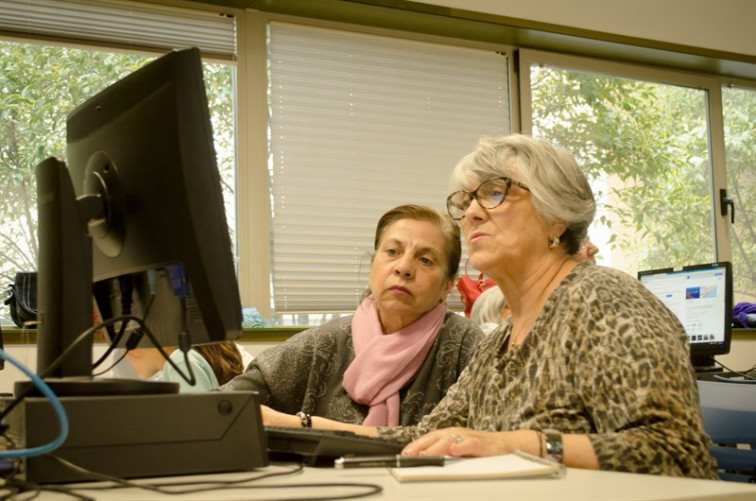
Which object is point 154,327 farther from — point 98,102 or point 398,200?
point 398,200

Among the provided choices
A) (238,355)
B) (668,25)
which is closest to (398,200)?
(238,355)

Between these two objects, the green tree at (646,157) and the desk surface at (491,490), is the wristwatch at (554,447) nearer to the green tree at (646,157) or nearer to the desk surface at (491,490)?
the desk surface at (491,490)

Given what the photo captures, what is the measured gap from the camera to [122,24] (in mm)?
3738

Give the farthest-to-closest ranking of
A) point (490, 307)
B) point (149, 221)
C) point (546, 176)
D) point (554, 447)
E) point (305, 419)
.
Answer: point (490, 307)
point (305, 419)
point (546, 176)
point (554, 447)
point (149, 221)

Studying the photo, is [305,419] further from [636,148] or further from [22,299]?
[636,148]

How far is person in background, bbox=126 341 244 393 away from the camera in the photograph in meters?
2.15

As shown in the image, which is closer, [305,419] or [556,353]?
[556,353]

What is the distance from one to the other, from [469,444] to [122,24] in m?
3.13

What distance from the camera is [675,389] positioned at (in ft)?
4.27

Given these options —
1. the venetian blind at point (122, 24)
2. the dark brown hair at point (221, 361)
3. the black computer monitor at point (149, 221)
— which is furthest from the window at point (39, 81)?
the black computer monitor at point (149, 221)

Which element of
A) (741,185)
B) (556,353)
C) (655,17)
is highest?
(655,17)

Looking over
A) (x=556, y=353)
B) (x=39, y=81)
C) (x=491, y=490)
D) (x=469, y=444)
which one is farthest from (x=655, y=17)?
(x=491, y=490)

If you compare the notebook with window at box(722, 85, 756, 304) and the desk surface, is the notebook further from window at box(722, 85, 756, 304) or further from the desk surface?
window at box(722, 85, 756, 304)

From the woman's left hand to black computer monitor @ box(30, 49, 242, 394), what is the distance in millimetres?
327
